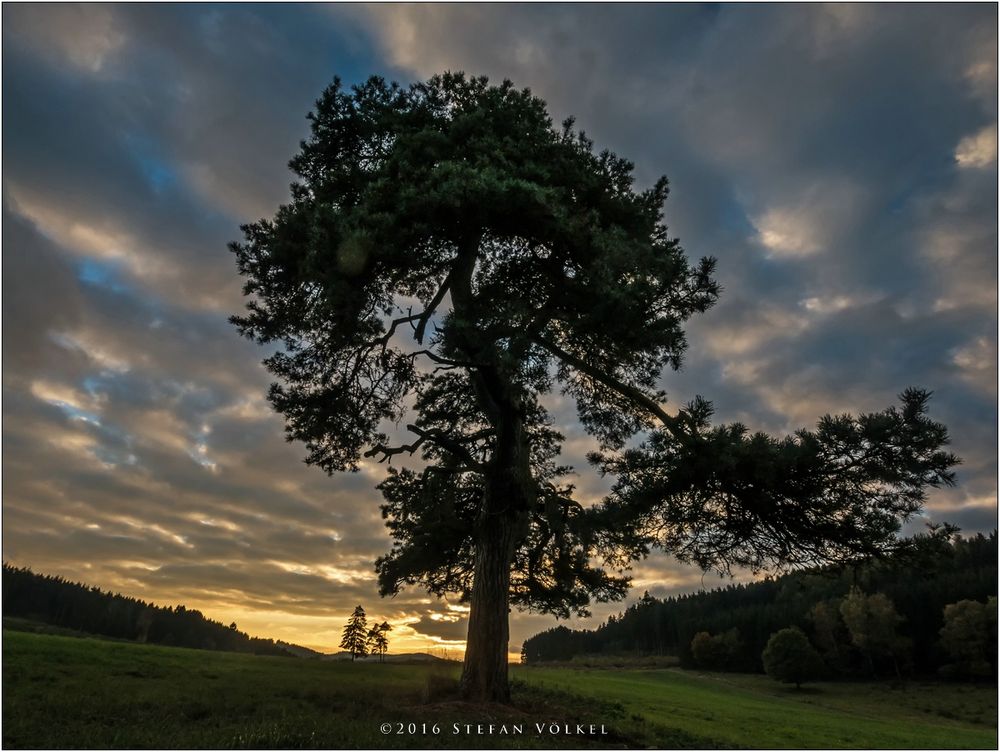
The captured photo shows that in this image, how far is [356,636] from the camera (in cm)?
6750

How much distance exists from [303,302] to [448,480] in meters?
6.54

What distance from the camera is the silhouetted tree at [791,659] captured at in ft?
219

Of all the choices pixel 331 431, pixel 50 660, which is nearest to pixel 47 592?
pixel 50 660

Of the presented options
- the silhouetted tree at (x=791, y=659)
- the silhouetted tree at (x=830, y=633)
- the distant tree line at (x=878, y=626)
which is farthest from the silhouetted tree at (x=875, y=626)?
the silhouetted tree at (x=791, y=659)

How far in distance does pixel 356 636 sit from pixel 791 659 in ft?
162

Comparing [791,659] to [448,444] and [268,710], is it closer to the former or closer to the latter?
[448,444]

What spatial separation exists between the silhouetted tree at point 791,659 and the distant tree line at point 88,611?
242 ft

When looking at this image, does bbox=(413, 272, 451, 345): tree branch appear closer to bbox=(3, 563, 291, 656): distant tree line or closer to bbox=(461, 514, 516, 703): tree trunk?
bbox=(461, 514, 516, 703): tree trunk

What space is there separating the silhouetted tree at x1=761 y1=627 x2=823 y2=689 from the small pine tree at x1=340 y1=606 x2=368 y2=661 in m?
46.5

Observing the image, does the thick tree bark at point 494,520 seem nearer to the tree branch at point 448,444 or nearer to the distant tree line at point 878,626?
the tree branch at point 448,444

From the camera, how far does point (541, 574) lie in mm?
18688

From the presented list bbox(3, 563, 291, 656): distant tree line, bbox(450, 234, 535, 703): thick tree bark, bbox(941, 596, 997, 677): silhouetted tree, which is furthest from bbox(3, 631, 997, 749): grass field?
bbox(3, 563, 291, 656): distant tree line
